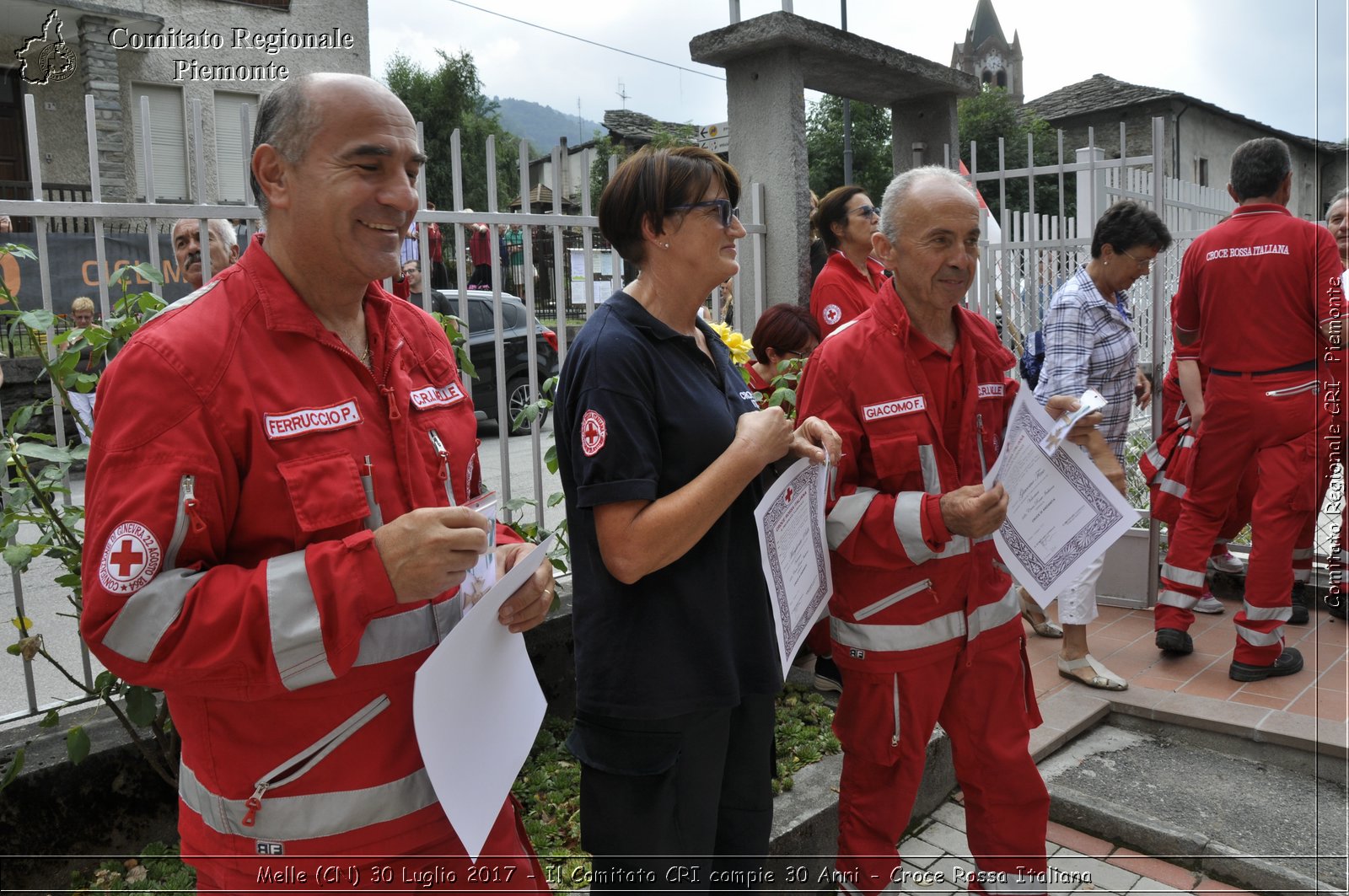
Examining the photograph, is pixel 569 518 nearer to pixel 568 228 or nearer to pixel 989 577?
pixel 989 577

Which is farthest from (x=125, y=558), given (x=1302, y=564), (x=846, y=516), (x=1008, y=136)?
(x=1008, y=136)

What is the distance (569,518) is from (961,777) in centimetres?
144

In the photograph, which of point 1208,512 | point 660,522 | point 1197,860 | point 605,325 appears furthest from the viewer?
point 1208,512

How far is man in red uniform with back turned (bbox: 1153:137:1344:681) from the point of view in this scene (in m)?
4.80

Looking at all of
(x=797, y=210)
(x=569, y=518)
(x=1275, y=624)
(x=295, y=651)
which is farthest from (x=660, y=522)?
(x=1275, y=624)

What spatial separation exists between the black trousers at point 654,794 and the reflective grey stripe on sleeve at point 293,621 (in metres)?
0.82

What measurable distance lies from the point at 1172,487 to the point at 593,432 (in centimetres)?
473

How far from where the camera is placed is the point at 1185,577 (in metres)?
5.12

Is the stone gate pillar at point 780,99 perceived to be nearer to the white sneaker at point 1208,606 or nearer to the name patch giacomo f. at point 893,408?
the name patch giacomo f. at point 893,408

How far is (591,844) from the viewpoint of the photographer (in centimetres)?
214

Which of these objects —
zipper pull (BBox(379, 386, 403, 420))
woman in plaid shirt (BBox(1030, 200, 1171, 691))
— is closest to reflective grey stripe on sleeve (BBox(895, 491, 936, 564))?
zipper pull (BBox(379, 386, 403, 420))

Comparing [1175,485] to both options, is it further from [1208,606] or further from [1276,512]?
[1208,606]

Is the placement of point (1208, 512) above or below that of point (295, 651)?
below

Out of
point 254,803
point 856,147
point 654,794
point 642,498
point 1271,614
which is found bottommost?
point 1271,614
